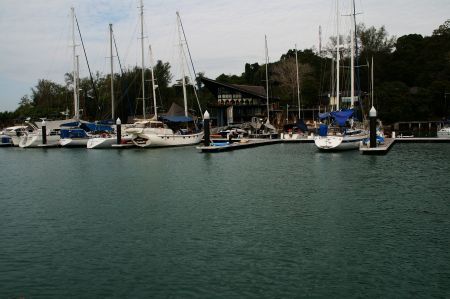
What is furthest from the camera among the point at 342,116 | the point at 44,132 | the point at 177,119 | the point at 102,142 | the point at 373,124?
the point at 44,132

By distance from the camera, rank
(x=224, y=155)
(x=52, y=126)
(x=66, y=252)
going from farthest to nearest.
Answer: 1. (x=52, y=126)
2. (x=224, y=155)
3. (x=66, y=252)

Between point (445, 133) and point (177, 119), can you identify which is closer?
point (445, 133)

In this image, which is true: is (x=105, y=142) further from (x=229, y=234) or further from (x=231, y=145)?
(x=229, y=234)

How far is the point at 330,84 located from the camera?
234ft

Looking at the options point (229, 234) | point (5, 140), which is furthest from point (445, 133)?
point (5, 140)

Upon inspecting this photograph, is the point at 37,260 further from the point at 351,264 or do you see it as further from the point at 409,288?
the point at 409,288

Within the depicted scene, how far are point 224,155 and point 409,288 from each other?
107ft

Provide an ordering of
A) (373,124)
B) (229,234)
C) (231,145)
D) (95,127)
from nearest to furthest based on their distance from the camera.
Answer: (229,234)
(373,124)
(231,145)
(95,127)

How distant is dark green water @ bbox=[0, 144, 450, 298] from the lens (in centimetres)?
1151

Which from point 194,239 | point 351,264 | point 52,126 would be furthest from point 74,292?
point 52,126

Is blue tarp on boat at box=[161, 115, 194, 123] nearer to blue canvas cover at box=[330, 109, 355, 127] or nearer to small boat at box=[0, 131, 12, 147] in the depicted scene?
blue canvas cover at box=[330, 109, 355, 127]

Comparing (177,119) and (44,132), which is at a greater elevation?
(177,119)

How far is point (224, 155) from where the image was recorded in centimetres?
4334

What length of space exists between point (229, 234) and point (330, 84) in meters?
58.7
